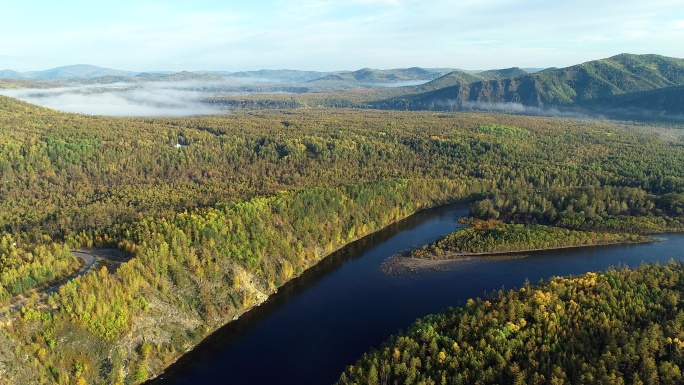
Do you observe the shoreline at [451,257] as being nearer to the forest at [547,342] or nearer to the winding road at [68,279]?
the forest at [547,342]

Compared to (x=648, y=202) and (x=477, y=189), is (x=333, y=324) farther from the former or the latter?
(x=648, y=202)

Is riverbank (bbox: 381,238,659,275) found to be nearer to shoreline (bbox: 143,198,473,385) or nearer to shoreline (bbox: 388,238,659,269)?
shoreline (bbox: 388,238,659,269)

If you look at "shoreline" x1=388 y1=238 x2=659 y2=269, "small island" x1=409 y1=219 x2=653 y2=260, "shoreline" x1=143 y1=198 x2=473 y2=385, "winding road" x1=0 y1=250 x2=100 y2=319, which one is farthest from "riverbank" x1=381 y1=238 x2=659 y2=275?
"winding road" x1=0 y1=250 x2=100 y2=319

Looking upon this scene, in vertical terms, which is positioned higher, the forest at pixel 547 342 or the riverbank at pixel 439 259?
the forest at pixel 547 342

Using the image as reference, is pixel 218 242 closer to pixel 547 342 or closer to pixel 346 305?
pixel 346 305

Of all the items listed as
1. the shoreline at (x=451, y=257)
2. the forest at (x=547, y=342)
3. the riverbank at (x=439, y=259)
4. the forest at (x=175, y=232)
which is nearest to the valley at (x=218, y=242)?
the forest at (x=175, y=232)

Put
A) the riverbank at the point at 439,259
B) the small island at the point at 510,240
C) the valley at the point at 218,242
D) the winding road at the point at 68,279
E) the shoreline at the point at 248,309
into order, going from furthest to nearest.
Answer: the small island at the point at 510,240 < the riverbank at the point at 439,259 < the shoreline at the point at 248,309 < the winding road at the point at 68,279 < the valley at the point at 218,242
